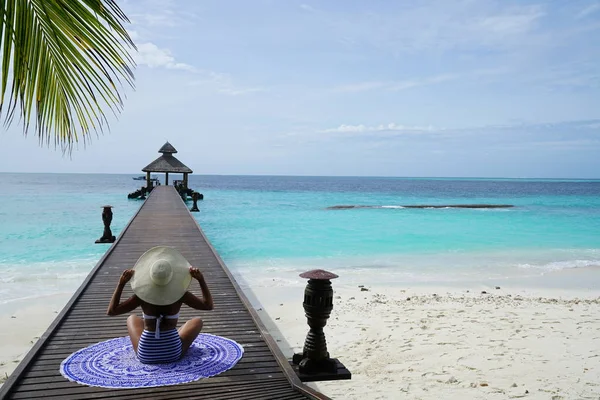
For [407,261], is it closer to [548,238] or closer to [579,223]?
[548,238]

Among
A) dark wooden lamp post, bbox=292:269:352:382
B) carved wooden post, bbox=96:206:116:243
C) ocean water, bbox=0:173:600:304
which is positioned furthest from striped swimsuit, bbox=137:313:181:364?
carved wooden post, bbox=96:206:116:243

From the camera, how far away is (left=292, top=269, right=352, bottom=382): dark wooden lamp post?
4324mm

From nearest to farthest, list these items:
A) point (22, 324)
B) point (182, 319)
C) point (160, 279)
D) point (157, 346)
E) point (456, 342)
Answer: point (160, 279) < point (157, 346) < point (182, 319) < point (456, 342) < point (22, 324)

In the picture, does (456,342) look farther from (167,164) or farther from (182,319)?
(167,164)

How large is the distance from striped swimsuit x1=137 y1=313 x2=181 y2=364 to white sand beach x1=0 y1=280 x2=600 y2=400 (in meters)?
2.18

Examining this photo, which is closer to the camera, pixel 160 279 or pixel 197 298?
pixel 160 279

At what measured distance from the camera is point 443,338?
24.6 ft

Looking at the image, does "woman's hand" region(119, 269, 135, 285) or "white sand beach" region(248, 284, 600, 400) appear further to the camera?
"white sand beach" region(248, 284, 600, 400)

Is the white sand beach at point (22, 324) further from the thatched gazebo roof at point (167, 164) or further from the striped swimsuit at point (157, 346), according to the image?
the thatched gazebo roof at point (167, 164)

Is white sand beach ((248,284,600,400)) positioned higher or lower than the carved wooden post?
lower

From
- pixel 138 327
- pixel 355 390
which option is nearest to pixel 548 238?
pixel 355 390

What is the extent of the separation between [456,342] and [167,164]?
2802cm

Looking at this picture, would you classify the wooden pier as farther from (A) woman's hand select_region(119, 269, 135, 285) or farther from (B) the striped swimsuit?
(A) woman's hand select_region(119, 269, 135, 285)

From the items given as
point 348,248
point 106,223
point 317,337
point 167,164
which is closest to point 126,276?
point 317,337
